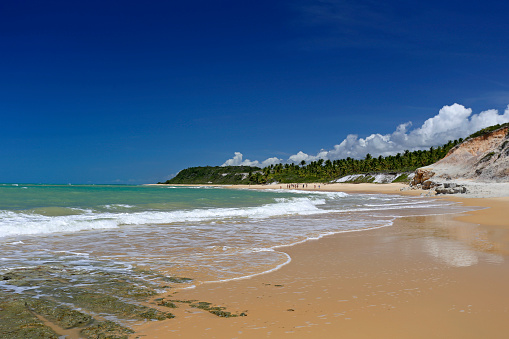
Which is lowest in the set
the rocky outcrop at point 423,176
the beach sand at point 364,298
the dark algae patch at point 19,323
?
the beach sand at point 364,298

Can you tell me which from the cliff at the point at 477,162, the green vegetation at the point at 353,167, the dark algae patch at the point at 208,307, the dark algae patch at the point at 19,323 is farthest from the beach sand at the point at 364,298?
the green vegetation at the point at 353,167

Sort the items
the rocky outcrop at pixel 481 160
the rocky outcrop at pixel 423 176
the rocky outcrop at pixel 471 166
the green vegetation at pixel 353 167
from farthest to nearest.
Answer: the green vegetation at pixel 353 167
the rocky outcrop at pixel 423 176
the rocky outcrop at pixel 481 160
the rocky outcrop at pixel 471 166

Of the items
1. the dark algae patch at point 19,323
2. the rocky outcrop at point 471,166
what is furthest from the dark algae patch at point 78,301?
the rocky outcrop at point 471,166

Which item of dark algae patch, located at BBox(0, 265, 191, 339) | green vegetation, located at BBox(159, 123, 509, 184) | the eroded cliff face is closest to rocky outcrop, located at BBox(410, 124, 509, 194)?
the eroded cliff face

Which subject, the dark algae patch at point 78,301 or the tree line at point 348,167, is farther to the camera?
the tree line at point 348,167

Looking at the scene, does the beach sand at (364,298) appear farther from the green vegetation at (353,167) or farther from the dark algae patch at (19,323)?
the green vegetation at (353,167)

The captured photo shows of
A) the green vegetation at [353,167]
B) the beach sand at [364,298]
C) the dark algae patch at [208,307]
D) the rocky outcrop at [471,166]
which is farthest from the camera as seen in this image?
the green vegetation at [353,167]

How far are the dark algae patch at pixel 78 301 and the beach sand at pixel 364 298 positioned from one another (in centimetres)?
45

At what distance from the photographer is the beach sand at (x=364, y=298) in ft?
13.8

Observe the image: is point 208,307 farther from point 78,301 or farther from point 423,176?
point 423,176

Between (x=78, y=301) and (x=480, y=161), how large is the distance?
213 feet

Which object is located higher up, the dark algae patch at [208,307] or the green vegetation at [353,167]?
the green vegetation at [353,167]

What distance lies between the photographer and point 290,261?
8.52 m

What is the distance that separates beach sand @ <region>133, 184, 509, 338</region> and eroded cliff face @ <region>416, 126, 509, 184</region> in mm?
48165
